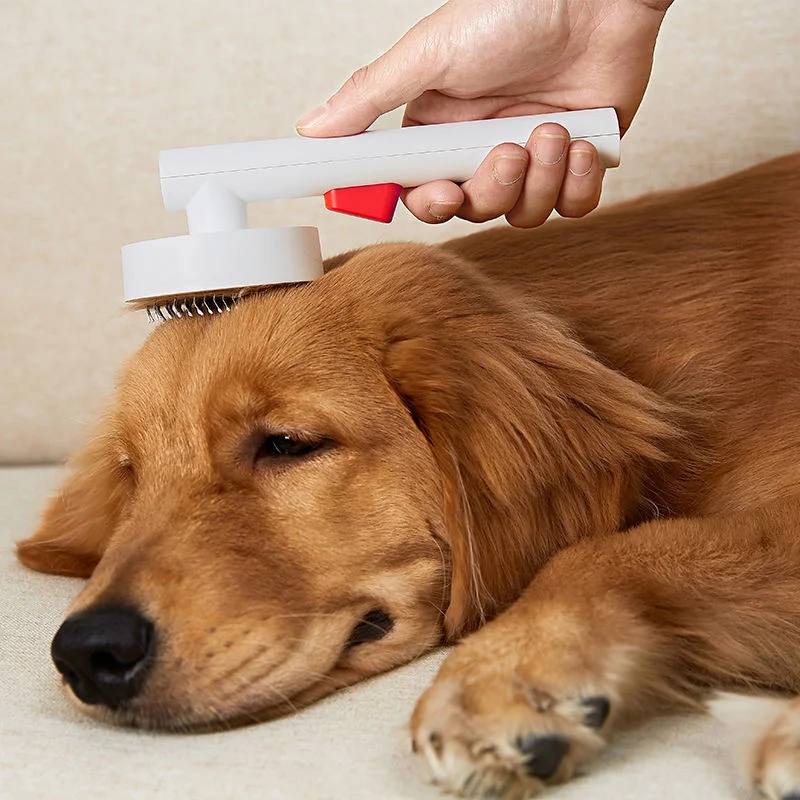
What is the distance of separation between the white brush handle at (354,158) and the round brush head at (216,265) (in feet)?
0.40

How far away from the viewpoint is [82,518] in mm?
2189

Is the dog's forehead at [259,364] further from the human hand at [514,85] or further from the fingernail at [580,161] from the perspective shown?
the fingernail at [580,161]

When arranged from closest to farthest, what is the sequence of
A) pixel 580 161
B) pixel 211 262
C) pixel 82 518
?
1. pixel 211 262
2. pixel 580 161
3. pixel 82 518

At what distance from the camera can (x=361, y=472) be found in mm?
1685

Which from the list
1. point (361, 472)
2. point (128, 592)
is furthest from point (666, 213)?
point (128, 592)

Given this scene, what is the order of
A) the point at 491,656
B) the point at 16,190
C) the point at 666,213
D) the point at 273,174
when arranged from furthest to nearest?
1. the point at 16,190
2. the point at 666,213
3. the point at 273,174
4. the point at 491,656

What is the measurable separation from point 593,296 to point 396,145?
44 centimetres

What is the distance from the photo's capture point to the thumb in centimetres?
204

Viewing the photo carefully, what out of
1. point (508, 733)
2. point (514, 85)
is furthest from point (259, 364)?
point (514, 85)

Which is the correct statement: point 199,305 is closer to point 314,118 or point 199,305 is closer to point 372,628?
point 314,118

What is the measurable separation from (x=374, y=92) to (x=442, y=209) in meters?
0.26

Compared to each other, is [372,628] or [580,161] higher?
[580,161]

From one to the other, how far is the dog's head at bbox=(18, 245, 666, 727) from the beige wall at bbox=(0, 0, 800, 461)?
1382mm

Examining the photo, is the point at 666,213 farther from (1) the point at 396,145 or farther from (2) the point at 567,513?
(2) the point at 567,513
